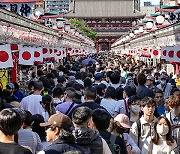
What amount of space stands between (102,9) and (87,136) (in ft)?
393

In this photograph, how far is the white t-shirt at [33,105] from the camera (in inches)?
336

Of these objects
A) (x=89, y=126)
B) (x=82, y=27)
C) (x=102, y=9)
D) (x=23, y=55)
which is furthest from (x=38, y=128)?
(x=102, y=9)

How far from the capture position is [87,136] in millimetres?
4930

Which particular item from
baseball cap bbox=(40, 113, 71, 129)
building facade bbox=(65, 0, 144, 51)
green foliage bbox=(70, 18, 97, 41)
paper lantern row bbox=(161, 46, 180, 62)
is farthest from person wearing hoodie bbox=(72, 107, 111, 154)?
building facade bbox=(65, 0, 144, 51)

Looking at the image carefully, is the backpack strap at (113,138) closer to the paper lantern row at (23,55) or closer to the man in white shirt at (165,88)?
the paper lantern row at (23,55)

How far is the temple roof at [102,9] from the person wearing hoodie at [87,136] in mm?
115977

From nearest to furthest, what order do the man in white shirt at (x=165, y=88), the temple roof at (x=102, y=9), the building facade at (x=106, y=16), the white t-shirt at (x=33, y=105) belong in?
the white t-shirt at (x=33, y=105) → the man in white shirt at (x=165, y=88) → the building facade at (x=106, y=16) → the temple roof at (x=102, y=9)

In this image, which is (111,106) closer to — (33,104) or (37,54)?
(33,104)

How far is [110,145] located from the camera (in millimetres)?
5422

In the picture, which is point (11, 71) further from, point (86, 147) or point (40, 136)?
point (86, 147)

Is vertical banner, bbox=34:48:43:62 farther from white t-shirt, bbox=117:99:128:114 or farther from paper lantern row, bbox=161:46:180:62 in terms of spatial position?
white t-shirt, bbox=117:99:128:114

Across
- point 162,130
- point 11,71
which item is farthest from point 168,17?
point 162,130

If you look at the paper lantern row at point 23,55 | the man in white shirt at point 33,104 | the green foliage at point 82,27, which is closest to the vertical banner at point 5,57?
the paper lantern row at point 23,55

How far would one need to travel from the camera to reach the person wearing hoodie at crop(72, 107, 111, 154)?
16.1 feet
